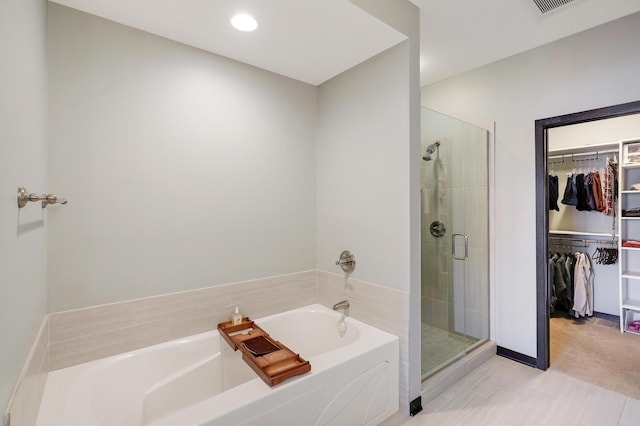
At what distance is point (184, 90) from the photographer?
1.94 metres

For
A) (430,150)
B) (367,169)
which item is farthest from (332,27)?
(430,150)

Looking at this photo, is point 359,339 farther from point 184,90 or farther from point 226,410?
point 184,90

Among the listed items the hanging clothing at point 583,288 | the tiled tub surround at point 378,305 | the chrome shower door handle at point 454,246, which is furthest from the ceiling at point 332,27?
the hanging clothing at point 583,288

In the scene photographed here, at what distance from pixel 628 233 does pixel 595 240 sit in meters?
0.34

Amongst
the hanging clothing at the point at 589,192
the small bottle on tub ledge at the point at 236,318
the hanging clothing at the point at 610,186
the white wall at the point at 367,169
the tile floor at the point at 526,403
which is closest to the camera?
the tile floor at the point at 526,403

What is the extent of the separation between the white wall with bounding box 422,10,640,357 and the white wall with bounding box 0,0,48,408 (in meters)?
3.10

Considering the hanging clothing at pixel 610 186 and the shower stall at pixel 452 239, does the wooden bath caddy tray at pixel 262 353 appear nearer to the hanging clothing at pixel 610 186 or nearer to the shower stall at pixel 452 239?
the shower stall at pixel 452 239

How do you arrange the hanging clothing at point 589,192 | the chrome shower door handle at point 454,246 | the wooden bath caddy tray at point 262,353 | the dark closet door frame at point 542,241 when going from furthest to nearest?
the hanging clothing at point 589,192 → the chrome shower door handle at point 454,246 → the dark closet door frame at point 542,241 → the wooden bath caddy tray at point 262,353

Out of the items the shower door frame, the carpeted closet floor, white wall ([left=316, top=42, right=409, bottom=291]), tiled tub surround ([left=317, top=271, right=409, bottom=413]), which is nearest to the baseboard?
the shower door frame

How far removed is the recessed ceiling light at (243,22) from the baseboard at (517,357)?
3.25 metres

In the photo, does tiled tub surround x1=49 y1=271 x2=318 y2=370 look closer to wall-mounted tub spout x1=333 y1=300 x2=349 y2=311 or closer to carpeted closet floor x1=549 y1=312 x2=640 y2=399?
wall-mounted tub spout x1=333 y1=300 x2=349 y2=311

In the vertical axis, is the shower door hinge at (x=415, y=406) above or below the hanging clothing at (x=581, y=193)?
below

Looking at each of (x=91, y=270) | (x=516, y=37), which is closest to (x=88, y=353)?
(x=91, y=270)

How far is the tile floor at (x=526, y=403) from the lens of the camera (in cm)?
185
